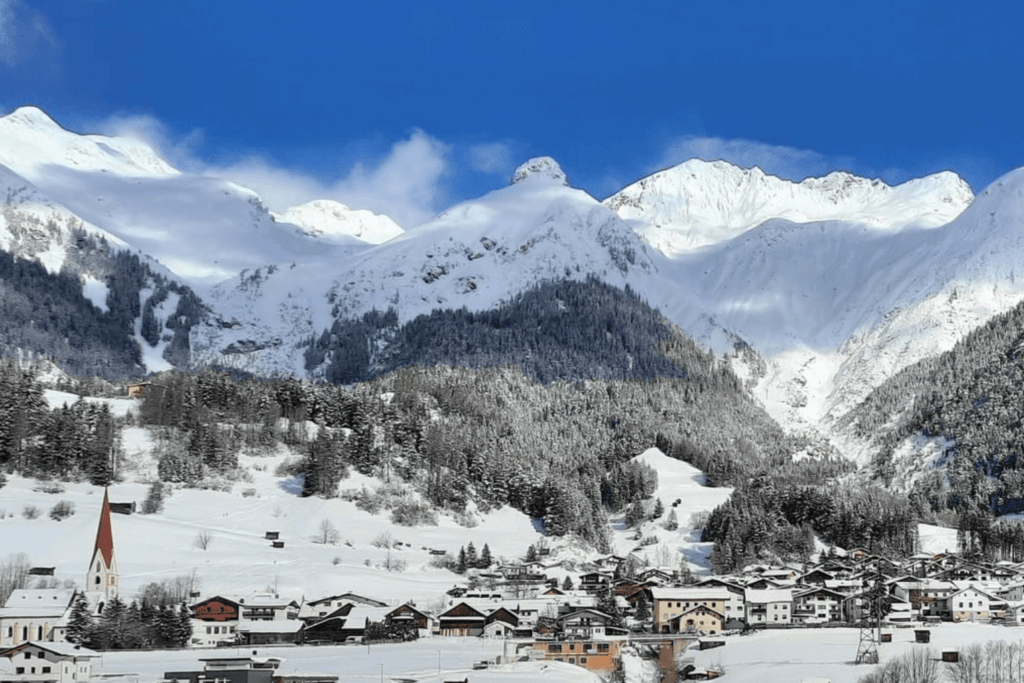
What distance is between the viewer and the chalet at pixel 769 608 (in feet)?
419

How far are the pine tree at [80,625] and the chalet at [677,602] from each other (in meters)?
46.7

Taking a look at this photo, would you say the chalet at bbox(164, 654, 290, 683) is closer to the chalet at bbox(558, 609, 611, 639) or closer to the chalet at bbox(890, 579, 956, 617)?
the chalet at bbox(558, 609, 611, 639)

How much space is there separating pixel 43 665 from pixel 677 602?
60628 mm

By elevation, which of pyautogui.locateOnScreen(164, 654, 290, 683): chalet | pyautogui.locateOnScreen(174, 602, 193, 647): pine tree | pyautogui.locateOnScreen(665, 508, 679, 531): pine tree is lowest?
pyautogui.locateOnScreen(164, 654, 290, 683): chalet

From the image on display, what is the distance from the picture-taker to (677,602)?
128 m

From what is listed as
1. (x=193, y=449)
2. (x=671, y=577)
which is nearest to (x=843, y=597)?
(x=671, y=577)

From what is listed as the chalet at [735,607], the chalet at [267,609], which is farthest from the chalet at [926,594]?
the chalet at [267,609]

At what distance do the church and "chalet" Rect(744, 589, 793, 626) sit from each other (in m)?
55.1

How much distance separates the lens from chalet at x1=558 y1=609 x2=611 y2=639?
11431 centimetres

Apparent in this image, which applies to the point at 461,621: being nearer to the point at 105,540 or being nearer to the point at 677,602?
the point at 677,602

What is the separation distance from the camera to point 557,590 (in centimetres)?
14425

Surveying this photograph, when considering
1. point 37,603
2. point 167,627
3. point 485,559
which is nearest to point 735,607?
point 485,559

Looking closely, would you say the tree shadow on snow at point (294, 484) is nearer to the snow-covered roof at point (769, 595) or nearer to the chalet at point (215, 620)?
the chalet at point (215, 620)

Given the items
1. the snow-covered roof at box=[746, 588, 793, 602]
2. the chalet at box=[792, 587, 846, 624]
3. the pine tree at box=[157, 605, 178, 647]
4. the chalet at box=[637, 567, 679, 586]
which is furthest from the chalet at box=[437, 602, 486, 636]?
the chalet at box=[637, 567, 679, 586]
